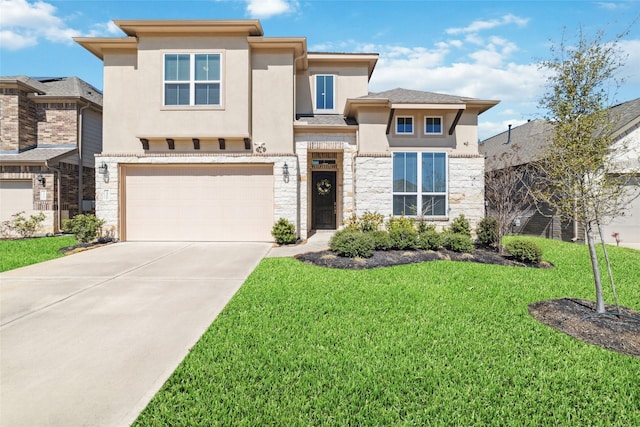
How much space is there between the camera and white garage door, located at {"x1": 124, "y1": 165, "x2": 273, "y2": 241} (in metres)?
11.1

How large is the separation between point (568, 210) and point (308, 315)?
3948 mm

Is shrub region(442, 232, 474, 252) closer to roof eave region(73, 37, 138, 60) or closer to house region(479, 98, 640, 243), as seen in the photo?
house region(479, 98, 640, 243)

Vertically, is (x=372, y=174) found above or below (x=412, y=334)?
above

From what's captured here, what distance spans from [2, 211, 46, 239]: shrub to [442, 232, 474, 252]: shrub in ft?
47.9

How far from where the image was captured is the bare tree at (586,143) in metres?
4.46

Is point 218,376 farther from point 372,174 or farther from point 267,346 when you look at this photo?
point 372,174

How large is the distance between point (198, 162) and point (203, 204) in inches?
56.3

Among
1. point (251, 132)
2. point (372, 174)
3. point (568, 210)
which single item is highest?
point (251, 132)

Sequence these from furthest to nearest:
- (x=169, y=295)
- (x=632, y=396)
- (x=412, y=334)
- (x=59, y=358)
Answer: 1. (x=169, y=295)
2. (x=412, y=334)
3. (x=59, y=358)
4. (x=632, y=396)

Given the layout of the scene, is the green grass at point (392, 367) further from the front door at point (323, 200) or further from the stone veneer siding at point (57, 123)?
the stone veneer siding at point (57, 123)

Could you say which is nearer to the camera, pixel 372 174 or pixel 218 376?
pixel 218 376

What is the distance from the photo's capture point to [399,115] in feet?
36.7

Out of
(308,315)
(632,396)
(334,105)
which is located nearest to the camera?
(632,396)

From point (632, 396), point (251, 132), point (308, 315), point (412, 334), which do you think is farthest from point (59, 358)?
point (251, 132)
